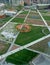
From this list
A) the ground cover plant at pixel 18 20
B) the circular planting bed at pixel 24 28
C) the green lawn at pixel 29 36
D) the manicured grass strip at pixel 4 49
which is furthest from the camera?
the ground cover plant at pixel 18 20

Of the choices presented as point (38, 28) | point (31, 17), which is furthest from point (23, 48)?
point (31, 17)

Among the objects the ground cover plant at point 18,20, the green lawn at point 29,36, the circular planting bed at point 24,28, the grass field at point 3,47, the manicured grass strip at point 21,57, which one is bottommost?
the ground cover plant at point 18,20

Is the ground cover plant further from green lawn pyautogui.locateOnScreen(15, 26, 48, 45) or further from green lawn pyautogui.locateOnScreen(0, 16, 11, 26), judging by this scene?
green lawn pyautogui.locateOnScreen(15, 26, 48, 45)

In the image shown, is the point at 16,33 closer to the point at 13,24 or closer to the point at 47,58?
the point at 13,24

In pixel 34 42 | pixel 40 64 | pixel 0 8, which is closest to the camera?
pixel 40 64

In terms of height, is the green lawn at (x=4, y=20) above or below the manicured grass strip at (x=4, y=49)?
below

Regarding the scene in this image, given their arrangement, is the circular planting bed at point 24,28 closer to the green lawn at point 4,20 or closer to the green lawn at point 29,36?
the green lawn at point 29,36

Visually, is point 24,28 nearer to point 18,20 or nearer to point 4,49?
point 18,20

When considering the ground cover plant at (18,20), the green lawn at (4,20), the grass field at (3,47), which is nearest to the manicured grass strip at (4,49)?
the grass field at (3,47)

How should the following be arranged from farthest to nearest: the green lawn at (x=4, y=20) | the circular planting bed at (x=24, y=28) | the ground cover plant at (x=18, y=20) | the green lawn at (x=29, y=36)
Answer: the ground cover plant at (x=18, y=20), the green lawn at (x=4, y=20), the circular planting bed at (x=24, y=28), the green lawn at (x=29, y=36)
